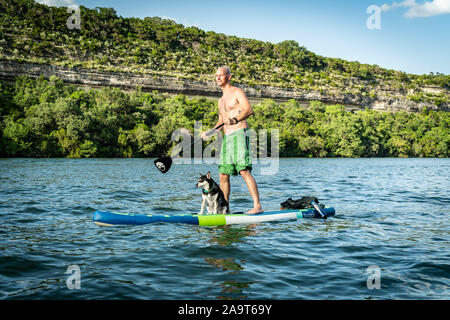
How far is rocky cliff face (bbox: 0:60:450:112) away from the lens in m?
71.2

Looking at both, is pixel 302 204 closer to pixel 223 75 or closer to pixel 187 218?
pixel 187 218

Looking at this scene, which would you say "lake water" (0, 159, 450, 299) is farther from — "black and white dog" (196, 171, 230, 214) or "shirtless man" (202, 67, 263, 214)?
"shirtless man" (202, 67, 263, 214)

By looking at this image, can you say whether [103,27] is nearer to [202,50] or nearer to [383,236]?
[202,50]

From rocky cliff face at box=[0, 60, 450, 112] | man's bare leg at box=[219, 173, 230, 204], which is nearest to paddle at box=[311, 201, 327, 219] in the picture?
man's bare leg at box=[219, 173, 230, 204]

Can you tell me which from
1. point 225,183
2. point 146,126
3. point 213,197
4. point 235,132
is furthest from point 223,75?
point 146,126

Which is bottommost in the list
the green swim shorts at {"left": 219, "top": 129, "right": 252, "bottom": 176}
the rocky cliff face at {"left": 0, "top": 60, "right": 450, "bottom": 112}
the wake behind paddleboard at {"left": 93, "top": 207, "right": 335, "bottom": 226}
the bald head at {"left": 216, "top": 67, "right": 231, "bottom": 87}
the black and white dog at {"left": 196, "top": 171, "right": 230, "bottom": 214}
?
the wake behind paddleboard at {"left": 93, "top": 207, "right": 335, "bottom": 226}

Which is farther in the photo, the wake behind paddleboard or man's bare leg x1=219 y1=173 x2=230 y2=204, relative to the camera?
man's bare leg x1=219 y1=173 x2=230 y2=204

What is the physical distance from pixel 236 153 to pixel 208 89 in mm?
85005

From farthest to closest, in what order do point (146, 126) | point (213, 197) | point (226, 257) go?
point (146, 126) < point (213, 197) < point (226, 257)

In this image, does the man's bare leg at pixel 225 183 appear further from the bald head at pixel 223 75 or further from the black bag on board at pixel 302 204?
the bald head at pixel 223 75

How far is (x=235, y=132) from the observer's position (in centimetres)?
845

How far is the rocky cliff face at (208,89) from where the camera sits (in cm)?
7119

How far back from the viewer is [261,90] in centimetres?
9900
